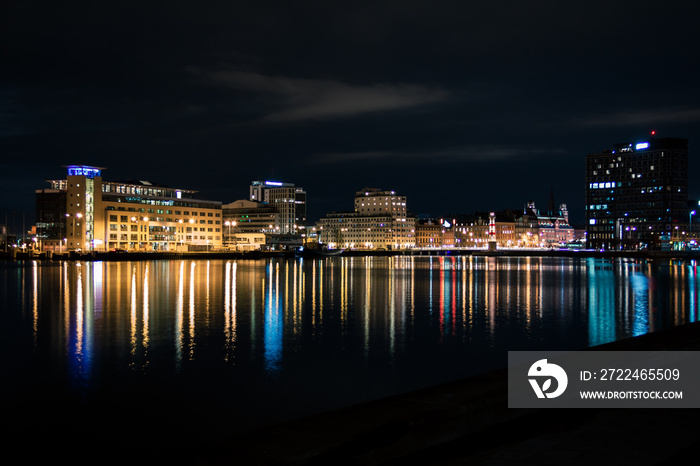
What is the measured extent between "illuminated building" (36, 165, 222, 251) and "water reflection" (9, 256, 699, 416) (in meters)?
118

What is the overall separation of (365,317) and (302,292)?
784 inches

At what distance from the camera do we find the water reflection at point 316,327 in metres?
22.3

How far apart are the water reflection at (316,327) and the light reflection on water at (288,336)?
87 millimetres

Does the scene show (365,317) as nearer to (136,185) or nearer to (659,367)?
(659,367)

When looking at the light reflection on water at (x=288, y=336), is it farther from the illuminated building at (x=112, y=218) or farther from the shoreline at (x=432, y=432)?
the illuminated building at (x=112, y=218)

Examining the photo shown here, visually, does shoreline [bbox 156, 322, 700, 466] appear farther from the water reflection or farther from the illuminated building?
the illuminated building

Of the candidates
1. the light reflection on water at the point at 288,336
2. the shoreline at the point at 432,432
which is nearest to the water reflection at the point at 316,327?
the light reflection on water at the point at 288,336

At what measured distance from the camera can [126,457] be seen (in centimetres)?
1319

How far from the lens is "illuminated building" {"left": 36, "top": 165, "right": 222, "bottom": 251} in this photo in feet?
547

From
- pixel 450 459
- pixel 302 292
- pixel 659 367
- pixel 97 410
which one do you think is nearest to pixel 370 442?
pixel 450 459

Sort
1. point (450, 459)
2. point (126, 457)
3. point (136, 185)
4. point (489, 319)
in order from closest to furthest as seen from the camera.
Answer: point (450, 459), point (126, 457), point (489, 319), point (136, 185)

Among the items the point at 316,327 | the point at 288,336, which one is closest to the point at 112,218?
the point at 316,327

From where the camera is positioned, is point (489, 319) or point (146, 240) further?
A: point (146, 240)

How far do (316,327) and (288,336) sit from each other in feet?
11.2
